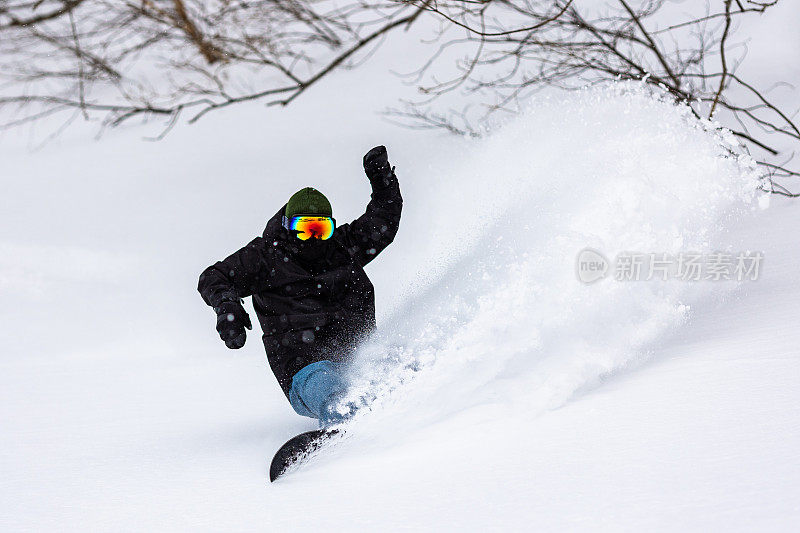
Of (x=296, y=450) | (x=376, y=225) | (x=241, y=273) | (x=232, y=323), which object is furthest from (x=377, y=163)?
(x=296, y=450)

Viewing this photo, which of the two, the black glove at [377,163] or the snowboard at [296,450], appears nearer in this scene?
the snowboard at [296,450]

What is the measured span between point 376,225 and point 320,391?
86 cm

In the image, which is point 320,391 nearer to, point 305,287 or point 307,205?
point 305,287

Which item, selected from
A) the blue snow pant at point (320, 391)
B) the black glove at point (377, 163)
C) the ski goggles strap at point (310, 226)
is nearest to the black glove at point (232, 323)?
the blue snow pant at point (320, 391)

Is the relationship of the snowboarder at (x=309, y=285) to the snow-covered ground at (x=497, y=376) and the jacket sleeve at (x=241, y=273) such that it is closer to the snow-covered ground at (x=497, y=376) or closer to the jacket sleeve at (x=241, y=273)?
the jacket sleeve at (x=241, y=273)

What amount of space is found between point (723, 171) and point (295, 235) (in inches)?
93.2

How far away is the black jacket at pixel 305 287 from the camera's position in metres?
3.32

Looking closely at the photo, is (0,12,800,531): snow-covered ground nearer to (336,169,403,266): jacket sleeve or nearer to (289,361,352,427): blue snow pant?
(289,361,352,427): blue snow pant

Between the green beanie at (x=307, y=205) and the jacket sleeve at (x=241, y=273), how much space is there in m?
0.22

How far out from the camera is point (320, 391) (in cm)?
311

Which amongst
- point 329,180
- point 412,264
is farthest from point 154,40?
point 412,264

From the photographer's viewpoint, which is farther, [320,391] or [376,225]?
[376,225]

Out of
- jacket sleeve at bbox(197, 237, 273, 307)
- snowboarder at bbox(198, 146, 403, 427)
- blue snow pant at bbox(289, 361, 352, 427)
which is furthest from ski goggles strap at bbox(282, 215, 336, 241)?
blue snow pant at bbox(289, 361, 352, 427)

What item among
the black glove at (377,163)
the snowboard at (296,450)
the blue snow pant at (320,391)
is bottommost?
the snowboard at (296,450)
